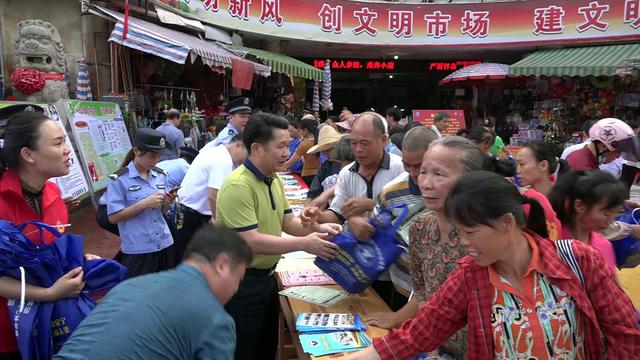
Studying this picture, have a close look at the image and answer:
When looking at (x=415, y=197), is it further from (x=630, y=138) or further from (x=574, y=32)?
(x=574, y=32)

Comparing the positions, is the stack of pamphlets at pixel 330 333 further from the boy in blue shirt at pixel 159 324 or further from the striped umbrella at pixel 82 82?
the striped umbrella at pixel 82 82

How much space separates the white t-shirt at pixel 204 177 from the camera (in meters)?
3.78

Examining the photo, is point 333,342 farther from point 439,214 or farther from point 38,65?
point 38,65

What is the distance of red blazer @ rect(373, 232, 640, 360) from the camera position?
56.2 inches

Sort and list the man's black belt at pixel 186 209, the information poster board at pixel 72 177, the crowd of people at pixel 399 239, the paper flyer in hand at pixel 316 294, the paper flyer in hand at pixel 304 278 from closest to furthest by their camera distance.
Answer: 1. the crowd of people at pixel 399 239
2. the paper flyer in hand at pixel 316 294
3. the paper flyer in hand at pixel 304 278
4. the man's black belt at pixel 186 209
5. the information poster board at pixel 72 177

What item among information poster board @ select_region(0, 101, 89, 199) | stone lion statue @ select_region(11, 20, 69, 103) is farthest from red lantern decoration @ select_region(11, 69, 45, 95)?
information poster board @ select_region(0, 101, 89, 199)

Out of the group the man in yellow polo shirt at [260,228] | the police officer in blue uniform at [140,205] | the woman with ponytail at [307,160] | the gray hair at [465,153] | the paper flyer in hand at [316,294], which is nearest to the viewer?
the gray hair at [465,153]

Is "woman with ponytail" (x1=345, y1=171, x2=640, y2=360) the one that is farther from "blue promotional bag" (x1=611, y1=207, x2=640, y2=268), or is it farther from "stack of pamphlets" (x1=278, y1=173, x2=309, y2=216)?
"stack of pamphlets" (x1=278, y1=173, x2=309, y2=216)

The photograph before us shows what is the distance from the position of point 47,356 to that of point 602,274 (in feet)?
6.64

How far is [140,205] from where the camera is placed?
10.6 ft

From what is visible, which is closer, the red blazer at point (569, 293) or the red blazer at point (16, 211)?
the red blazer at point (569, 293)

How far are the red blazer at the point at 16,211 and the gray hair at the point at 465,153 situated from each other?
5.57 ft

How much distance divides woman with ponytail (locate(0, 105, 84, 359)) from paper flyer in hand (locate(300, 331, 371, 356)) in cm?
100

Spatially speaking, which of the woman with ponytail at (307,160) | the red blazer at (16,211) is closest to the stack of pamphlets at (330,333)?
the red blazer at (16,211)
